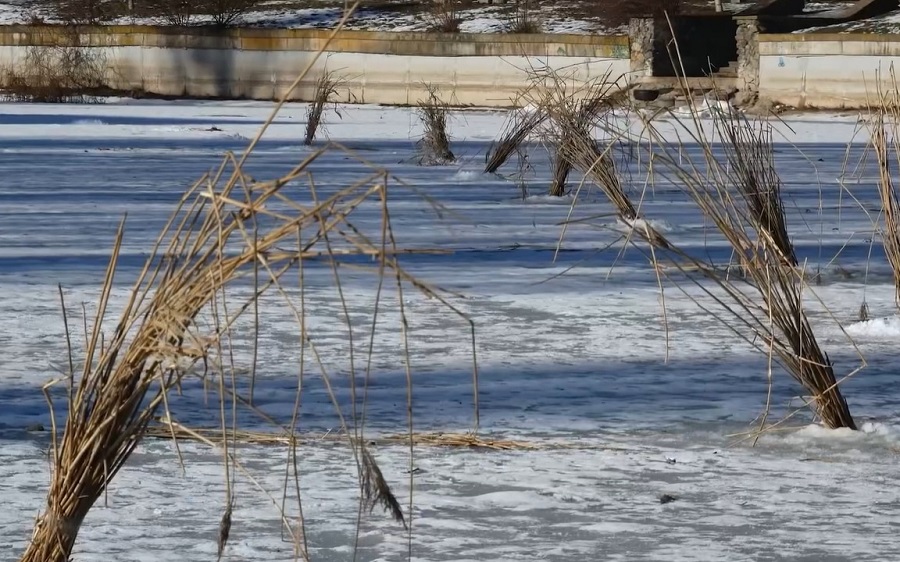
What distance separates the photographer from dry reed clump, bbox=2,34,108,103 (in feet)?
80.8

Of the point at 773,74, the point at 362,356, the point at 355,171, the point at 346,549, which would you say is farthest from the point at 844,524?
the point at 773,74

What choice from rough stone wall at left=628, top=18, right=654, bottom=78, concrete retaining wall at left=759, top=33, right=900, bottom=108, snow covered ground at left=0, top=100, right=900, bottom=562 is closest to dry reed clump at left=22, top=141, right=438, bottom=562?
snow covered ground at left=0, top=100, right=900, bottom=562

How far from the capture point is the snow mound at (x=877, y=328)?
4.68 metres

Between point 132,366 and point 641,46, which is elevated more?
point 132,366

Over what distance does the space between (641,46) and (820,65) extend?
2937mm

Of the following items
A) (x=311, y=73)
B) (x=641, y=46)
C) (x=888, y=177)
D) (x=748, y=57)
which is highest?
(x=888, y=177)

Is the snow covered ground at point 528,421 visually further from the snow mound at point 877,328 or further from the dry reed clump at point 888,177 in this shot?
the dry reed clump at point 888,177

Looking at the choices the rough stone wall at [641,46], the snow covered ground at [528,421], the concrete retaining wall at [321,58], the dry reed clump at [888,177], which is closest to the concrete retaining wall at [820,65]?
the rough stone wall at [641,46]

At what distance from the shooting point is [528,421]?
11.7 ft

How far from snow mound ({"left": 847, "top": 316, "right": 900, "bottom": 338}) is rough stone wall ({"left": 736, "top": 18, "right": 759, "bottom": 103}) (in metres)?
18.5

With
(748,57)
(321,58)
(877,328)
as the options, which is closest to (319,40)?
(321,58)

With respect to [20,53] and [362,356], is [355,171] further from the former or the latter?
[20,53]

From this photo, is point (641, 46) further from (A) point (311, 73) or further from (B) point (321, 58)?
(A) point (311, 73)

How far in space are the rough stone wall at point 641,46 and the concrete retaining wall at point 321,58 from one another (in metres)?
0.65
